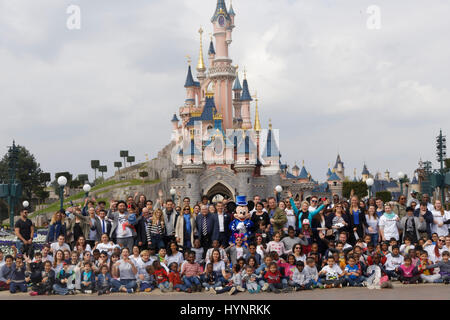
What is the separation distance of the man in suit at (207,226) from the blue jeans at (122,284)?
177 cm

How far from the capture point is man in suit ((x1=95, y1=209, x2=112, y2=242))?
35.4 ft

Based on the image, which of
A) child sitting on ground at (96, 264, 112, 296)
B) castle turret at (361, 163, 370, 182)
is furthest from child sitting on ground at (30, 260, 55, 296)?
castle turret at (361, 163, 370, 182)

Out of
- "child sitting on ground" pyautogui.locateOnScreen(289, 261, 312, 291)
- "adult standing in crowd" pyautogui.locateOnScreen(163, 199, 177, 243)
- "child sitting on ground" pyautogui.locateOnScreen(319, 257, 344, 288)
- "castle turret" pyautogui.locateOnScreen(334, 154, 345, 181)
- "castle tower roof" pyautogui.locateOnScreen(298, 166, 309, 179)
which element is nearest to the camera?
"child sitting on ground" pyautogui.locateOnScreen(289, 261, 312, 291)

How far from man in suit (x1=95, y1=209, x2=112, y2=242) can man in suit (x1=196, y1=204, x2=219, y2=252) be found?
6.19ft

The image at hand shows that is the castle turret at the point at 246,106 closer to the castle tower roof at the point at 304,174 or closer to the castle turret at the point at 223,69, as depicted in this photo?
the castle turret at the point at 223,69

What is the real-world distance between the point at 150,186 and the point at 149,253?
47.5 metres

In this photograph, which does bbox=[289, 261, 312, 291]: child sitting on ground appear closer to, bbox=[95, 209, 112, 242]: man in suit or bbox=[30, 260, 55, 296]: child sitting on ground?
bbox=[95, 209, 112, 242]: man in suit

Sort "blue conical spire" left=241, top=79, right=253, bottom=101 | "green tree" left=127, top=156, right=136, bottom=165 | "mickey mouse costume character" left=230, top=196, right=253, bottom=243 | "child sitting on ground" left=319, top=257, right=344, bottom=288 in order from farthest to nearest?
"green tree" left=127, top=156, right=136, bottom=165 < "blue conical spire" left=241, top=79, right=253, bottom=101 < "mickey mouse costume character" left=230, top=196, right=253, bottom=243 < "child sitting on ground" left=319, top=257, right=344, bottom=288

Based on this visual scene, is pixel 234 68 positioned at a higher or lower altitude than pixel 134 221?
higher

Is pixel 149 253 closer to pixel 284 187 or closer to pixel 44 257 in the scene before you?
pixel 44 257

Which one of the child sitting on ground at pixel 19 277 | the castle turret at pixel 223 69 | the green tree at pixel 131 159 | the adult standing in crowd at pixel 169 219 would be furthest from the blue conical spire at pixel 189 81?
the child sitting on ground at pixel 19 277

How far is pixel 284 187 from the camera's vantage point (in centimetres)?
5031

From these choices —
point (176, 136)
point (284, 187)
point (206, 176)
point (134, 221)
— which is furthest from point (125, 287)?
point (176, 136)
